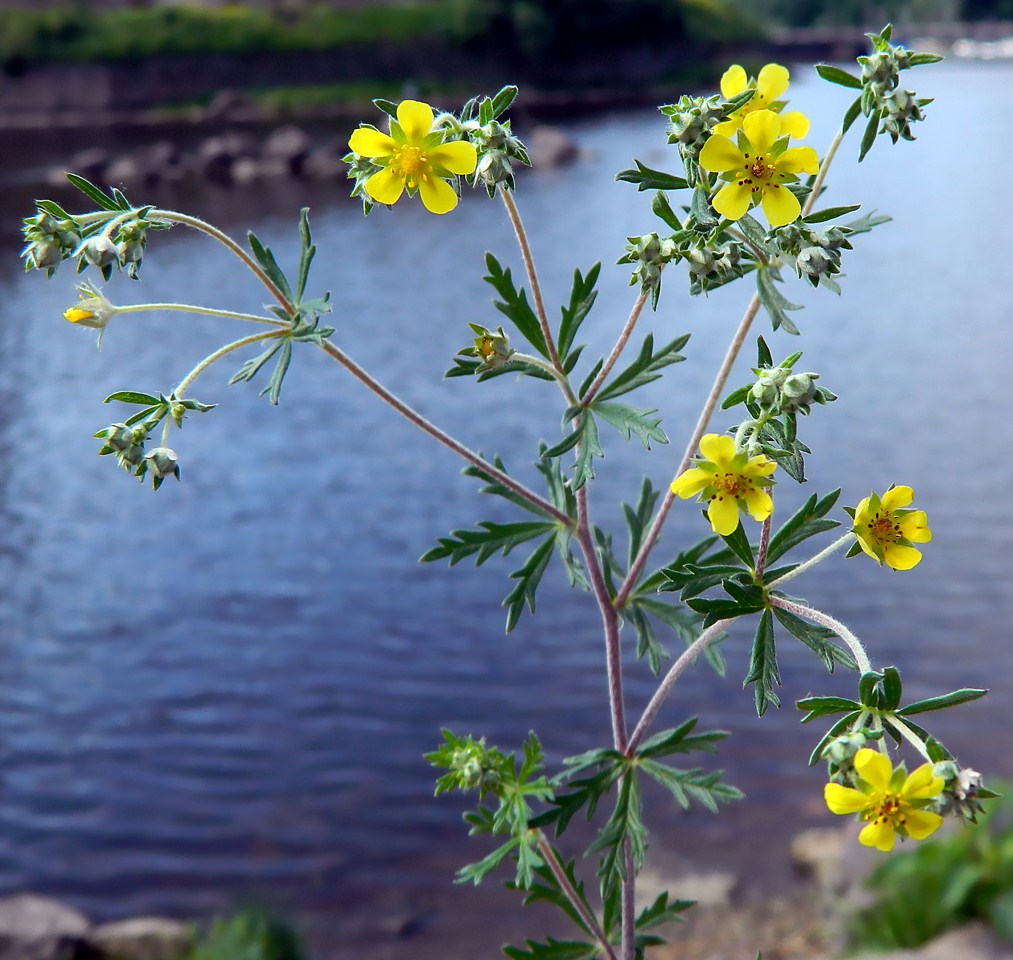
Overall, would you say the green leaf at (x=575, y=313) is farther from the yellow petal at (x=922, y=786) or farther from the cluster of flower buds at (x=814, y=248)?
the yellow petal at (x=922, y=786)

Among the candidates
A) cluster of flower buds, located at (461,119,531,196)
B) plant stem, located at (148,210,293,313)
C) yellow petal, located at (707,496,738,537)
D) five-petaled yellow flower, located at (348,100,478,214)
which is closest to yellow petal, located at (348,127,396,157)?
five-petaled yellow flower, located at (348,100,478,214)

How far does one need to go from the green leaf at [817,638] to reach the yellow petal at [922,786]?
242mm

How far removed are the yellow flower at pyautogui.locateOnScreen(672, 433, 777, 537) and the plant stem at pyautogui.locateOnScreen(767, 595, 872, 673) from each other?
13 cm

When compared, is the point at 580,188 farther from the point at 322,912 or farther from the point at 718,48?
the point at 718,48

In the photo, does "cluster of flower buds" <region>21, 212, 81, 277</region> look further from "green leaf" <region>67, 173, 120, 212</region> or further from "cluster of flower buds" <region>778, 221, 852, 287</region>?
"cluster of flower buds" <region>778, 221, 852, 287</region>

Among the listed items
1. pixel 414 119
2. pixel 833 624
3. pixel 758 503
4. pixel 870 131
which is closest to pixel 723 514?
pixel 758 503

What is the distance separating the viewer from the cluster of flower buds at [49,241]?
1571 millimetres

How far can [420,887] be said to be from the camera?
605cm

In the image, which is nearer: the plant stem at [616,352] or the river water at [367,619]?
the plant stem at [616,352]

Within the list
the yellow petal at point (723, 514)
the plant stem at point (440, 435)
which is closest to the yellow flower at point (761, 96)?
the yellow petal at point (723, 514)

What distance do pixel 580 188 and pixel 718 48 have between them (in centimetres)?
3880

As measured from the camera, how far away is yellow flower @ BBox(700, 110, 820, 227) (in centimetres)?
141

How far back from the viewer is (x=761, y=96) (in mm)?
1651

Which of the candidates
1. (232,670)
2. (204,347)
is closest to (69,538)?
(232,670)
